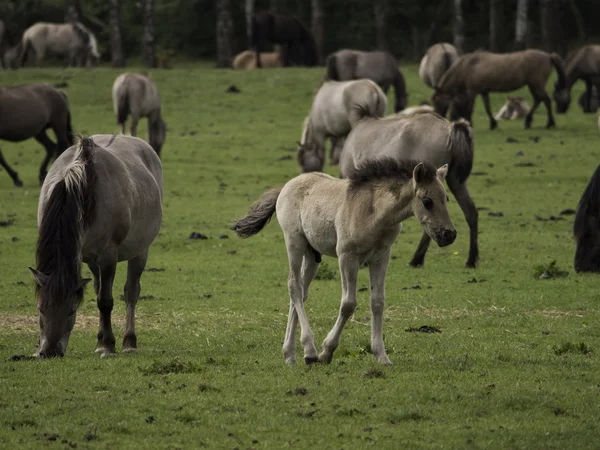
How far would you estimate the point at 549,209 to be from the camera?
19.8 m

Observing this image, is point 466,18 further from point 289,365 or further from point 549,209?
point 289,365

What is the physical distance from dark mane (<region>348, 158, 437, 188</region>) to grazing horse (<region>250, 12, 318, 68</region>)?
3090 cm

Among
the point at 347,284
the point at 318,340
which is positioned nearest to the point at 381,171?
the point at 347,284

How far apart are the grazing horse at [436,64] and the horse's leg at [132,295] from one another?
21805 mm

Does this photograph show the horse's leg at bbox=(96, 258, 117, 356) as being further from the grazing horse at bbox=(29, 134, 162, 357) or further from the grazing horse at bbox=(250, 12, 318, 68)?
the grazing horse at bbox=(250, 12, 318, 68)

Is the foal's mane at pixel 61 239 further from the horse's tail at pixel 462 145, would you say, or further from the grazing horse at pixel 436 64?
the grazing horse at pixel 436 64

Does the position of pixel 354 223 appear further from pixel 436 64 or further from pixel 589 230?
pixel 436 64

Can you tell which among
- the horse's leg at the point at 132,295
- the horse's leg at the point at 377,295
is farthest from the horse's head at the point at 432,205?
the horse's leg at the point at 132,295

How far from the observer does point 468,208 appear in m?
14.3

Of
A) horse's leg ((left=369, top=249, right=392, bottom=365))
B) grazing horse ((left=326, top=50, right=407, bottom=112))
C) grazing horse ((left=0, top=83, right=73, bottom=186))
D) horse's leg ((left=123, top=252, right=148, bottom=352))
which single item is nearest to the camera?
horse's leg ((left=369, top=249, right=392, bottom=365))

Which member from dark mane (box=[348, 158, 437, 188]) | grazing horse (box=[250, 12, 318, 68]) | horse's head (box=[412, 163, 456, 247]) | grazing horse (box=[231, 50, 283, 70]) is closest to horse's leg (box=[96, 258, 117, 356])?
dark mane (box=[348, 158, 437, 188])

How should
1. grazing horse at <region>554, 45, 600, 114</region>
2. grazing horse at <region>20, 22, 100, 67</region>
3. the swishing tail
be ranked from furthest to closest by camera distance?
1. grazing horse at <region>20, 22, 100, 67</region>
2. grazing horse at <region>554, 45, 600, 114</region>
3. the swishing tail

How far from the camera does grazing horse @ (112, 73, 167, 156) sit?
2405cm

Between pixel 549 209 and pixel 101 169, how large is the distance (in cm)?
1226
